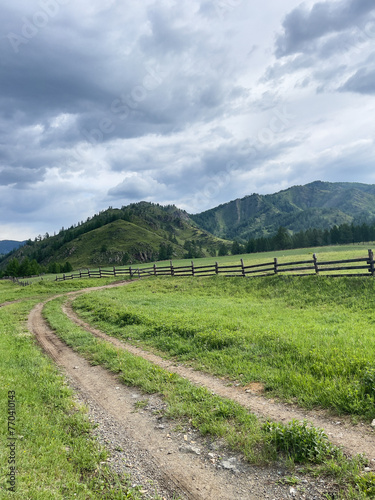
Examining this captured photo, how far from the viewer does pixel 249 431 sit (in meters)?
5.36

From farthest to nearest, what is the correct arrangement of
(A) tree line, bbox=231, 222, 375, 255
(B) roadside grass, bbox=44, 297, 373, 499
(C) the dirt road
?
(A) tree line, bbox=231, 222, 375, 255 → (B) roadside grass, bbox=44, 297, 373, 499 → (C) the dirt road

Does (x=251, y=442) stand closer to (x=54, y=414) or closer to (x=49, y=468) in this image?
(x=49, y=468)

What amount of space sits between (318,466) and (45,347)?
12377 mm

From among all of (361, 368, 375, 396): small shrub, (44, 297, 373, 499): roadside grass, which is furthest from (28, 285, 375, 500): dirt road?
(361, 368, 375, 396): small shrub

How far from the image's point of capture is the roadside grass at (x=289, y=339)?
21.3 ft

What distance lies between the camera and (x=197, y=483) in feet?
14.0

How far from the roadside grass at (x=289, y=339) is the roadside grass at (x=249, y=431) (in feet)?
4.24

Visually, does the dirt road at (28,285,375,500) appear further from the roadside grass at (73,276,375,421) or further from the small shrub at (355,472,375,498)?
the roadside grass at (73,276,375,421)

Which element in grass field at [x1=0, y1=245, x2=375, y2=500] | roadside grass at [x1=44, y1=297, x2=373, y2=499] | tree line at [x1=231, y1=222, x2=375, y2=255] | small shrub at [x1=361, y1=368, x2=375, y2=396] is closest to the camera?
roadside grass at [x1=44, y1=297, x2=373, y2=499]

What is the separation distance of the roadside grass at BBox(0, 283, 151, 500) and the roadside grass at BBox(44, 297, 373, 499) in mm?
1829

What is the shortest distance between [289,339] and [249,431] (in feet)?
16.2

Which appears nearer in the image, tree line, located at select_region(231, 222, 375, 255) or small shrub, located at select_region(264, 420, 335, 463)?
small shrub, located at select_region(264, 420, 335, 463)

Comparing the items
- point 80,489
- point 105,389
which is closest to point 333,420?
point 80,489

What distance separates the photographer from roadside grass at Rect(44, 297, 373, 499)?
13.8 ft
